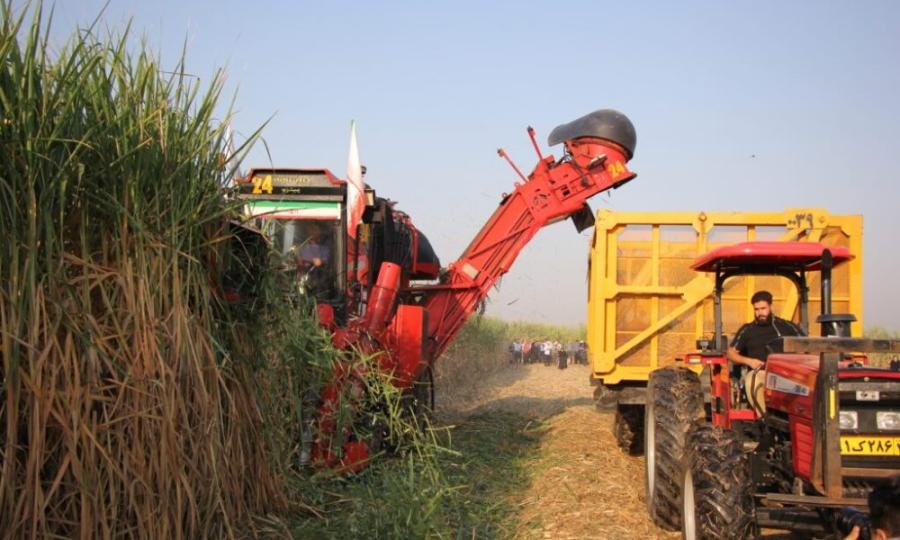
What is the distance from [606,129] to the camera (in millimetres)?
9156

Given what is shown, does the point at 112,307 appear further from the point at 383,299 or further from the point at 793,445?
the point at 383,299

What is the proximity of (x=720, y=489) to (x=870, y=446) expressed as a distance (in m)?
0.79

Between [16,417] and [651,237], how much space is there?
6.86m

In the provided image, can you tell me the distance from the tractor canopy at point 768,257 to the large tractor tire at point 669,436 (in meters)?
0.92

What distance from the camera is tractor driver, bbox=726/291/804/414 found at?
557 cm

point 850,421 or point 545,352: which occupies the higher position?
point 850,421

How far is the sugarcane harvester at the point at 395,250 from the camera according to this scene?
6.09m

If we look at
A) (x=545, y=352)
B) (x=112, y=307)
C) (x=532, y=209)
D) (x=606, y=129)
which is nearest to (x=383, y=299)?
(x=532, y=209)

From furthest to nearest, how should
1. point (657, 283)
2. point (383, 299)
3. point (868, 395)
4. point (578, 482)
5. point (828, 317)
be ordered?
point (657, 283), point (383, 299), point (578, 482), point (828, 317), point (868, 395)

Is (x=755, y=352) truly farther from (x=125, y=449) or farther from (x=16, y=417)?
(x=16, y=417)

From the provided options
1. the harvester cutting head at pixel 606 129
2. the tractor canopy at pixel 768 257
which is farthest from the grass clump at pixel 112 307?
the harvester cutting head at pixel 606 129

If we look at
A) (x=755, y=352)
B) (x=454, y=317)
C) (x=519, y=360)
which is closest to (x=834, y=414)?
(x=755, y=352)

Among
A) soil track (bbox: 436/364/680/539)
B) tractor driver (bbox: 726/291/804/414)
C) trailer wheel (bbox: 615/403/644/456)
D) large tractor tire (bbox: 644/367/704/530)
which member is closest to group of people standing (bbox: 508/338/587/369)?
soil track (bbox: 436/364/680/539)

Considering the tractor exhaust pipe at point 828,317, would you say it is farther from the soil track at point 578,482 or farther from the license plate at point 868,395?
the soil track at point 578,482
